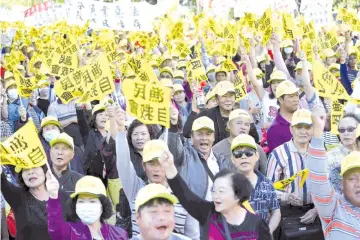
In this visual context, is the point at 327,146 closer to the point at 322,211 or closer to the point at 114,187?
the point at 114,187

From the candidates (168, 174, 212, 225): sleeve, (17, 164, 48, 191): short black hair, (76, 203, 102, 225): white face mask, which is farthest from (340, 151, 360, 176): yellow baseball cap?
(17, 164, 48, 191): short black hair

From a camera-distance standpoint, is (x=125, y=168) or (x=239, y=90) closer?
(x=125, y=168)

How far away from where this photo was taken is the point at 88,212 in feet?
15.4

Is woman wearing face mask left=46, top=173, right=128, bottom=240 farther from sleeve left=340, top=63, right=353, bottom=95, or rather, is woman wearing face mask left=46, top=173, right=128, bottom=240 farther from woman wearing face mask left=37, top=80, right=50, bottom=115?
sleeve left=340, top=63, right=353, bottom=95

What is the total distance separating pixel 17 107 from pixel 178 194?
5.66m

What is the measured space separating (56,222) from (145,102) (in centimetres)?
118

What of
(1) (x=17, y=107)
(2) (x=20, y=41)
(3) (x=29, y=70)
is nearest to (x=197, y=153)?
(1) (x=17, y=107)

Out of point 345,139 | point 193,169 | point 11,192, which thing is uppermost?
point 345,139

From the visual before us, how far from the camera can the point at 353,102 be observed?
636 centimetres

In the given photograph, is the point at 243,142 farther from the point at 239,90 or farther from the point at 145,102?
the point at 239,90

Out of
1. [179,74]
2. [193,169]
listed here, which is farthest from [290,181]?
[179,74]

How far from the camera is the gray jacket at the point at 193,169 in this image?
17.8 feet

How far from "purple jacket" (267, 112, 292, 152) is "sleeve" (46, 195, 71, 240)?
266 cm

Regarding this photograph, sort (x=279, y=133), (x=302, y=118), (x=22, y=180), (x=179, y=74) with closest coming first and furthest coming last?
(x=22, y=180)
(x=302, y=118)
(x=279, y=133)
(x=179, y=74)
